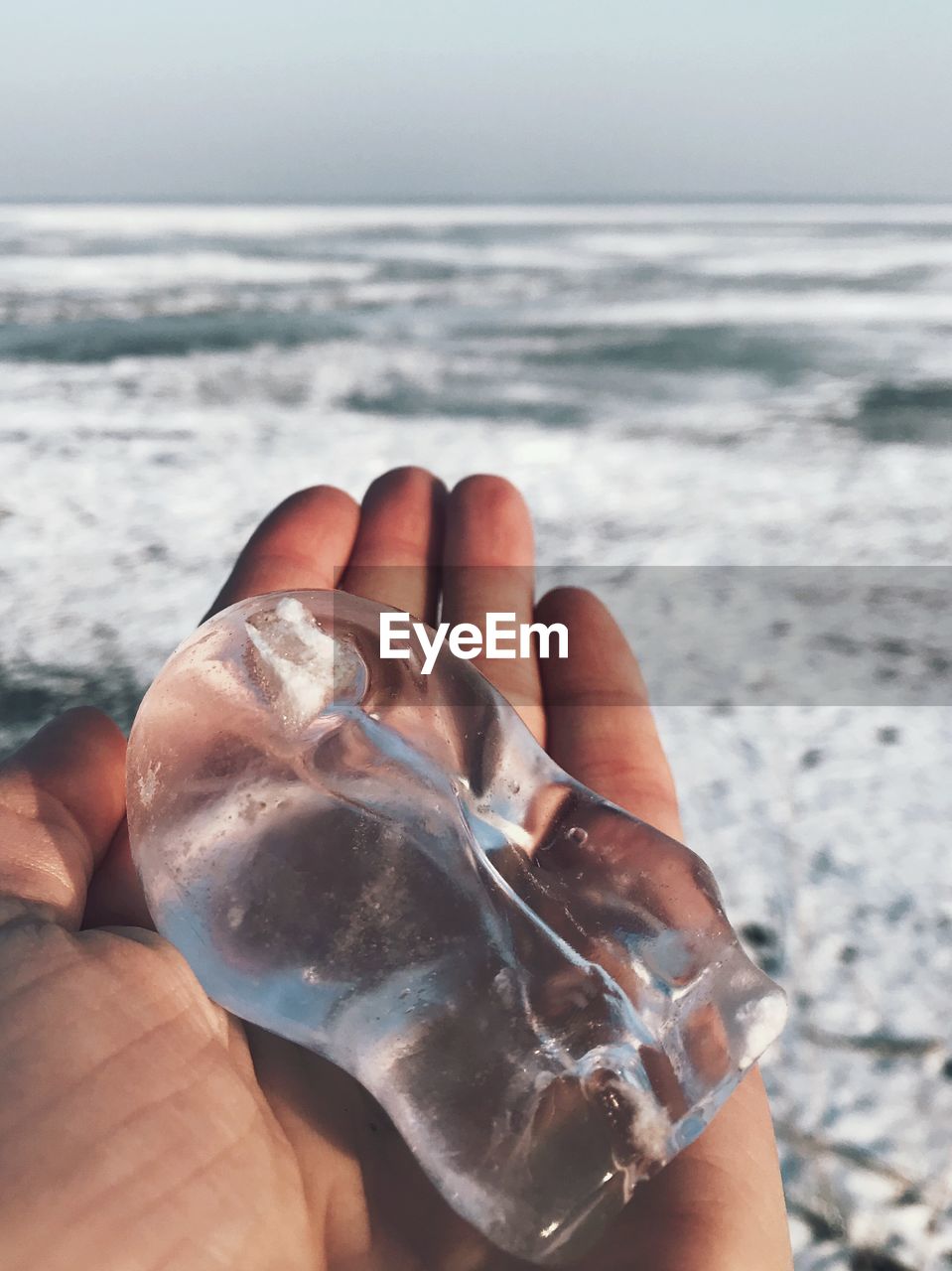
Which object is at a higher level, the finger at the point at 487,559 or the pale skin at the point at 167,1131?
the finger at the point at 487,559

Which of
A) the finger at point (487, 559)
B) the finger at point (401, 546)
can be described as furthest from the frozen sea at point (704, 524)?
the finger at point (401, 546)

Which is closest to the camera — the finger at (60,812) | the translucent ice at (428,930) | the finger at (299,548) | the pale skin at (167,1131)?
the pale skin at (167,1131)

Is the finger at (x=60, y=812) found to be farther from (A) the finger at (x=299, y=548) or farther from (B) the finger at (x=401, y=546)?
(B) the finger at (x=401, y=546)

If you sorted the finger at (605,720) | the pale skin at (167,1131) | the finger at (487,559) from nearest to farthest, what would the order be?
the pale skin at (167,1131) → the finger at (605,720) → the finger at (487,559)

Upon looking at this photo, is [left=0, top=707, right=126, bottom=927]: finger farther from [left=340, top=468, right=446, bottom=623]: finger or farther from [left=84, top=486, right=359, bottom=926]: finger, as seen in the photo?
[left=340, top=468, right=446, bottom=623]: finger

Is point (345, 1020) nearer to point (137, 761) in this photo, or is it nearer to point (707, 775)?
point (137, 761)
